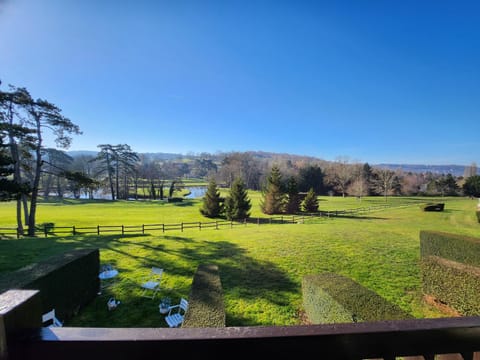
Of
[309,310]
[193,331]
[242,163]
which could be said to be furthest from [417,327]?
[242,163]

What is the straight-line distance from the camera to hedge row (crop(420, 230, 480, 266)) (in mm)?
→ 5737

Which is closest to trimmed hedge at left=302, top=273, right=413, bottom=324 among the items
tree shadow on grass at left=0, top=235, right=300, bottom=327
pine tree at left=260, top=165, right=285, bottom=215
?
tree shadow on grass at left=0, top=235, right=300, bottom=327

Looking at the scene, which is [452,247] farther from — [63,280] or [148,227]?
[148,227]

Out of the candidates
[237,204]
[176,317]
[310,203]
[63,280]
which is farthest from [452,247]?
[310,203]

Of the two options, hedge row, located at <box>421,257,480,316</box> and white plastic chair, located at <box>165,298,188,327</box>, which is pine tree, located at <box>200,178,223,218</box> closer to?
white plastic chair, located at <box>165,298,188,327</box>

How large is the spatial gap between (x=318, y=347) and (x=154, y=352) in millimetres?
691

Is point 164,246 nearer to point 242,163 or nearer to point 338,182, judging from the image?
point 338,182

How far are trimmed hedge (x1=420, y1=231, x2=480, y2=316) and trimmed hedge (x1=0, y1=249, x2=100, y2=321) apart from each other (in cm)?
995

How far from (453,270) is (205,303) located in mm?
6499

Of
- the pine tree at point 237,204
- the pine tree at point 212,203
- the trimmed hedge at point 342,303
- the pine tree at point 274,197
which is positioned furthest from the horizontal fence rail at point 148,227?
the trimmed hedge at point 342,303

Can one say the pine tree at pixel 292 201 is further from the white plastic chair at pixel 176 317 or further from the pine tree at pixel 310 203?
the white plastic chair at pixel 176 317

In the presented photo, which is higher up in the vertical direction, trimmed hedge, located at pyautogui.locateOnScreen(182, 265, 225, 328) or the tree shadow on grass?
trimmed hedge, located at pyautogui.locateOnScreen(182, 265, 225, 328)

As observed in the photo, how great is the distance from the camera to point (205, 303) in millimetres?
4105

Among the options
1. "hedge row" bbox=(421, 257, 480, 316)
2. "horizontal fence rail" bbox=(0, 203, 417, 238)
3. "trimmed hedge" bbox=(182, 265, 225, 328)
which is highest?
"trimmed hedge" bbox=(182, 265, 225, 328)
